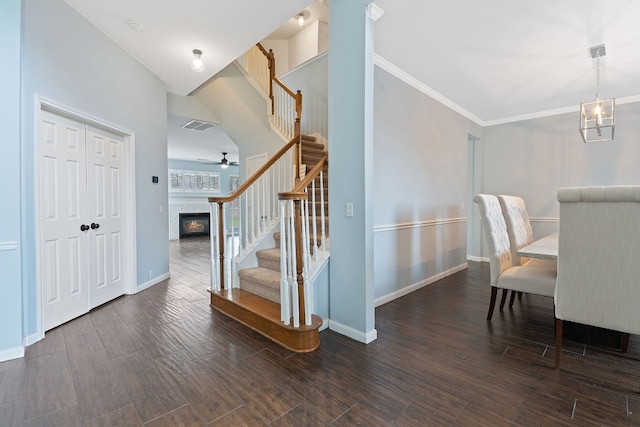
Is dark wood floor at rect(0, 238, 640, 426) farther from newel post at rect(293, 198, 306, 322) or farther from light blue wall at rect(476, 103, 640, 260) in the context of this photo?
light blue wall at rect(476, 103, 640, 260)

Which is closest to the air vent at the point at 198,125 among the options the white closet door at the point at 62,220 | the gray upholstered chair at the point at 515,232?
the white closet door at the point at 62,220

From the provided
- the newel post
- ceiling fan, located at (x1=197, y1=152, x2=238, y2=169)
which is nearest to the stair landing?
the newel post

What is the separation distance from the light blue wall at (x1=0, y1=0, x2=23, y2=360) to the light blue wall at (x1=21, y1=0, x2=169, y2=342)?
0.34 feet

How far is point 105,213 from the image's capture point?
3.36 metres

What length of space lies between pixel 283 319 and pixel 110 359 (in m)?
1.28

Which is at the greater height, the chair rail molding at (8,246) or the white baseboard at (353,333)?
the chair rail molding at (8,246)

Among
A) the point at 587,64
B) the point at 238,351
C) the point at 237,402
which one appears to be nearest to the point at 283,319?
the point at 238,351

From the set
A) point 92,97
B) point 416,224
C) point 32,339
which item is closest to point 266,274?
point 32,339

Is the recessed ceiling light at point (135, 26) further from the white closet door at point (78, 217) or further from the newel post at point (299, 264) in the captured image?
the newel post at point (299, 264)

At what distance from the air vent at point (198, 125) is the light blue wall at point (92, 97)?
1409mm

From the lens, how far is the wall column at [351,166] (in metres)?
2.34

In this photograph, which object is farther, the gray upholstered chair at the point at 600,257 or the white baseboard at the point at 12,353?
the white baseboard at the point at 12,353

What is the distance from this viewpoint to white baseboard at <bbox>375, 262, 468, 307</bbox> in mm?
3318

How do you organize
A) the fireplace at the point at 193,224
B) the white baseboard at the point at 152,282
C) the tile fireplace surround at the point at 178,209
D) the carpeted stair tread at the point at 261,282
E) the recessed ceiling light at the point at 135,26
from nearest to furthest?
the carpeted stair tread at the point at 261,282
the recessed ceiling light at the point at 135,26
the white baseboard at the point at 152,282
the tile fireplace surround at the point at 178,209
the fireplace at the point at 193,224
